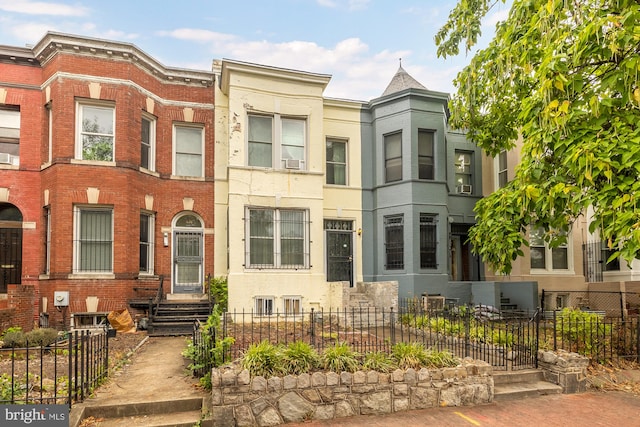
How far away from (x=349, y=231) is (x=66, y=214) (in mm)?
9669

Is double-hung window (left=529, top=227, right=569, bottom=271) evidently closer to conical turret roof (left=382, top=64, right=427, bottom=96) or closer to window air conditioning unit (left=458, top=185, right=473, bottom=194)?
window air conditioning unit (left=458, top=185, right=473, bottom=194)

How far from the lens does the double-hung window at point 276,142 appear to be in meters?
14.5

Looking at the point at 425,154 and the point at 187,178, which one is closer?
the point at 187,178

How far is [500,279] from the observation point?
17.2 metres

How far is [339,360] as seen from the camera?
7.00 meters

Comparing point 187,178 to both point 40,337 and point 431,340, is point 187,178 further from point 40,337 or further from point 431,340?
point 431,340

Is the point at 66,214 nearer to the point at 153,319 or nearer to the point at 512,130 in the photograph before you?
the point at 153,319

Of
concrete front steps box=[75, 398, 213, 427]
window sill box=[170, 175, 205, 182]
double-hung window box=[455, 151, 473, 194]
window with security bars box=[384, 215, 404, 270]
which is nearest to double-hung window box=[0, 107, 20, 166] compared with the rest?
window sill box=[170, 175, 205, 182]

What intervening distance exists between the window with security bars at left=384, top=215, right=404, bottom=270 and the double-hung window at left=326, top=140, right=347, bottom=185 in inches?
95.1

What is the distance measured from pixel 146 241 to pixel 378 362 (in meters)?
10.7

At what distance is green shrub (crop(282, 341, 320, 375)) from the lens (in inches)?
266

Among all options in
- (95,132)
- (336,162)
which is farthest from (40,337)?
(336,162)

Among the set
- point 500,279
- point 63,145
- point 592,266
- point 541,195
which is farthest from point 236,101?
point 592,266

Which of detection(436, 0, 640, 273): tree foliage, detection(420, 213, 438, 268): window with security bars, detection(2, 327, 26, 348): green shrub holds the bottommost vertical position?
detection(2, 327, 26, 348): green shrub
